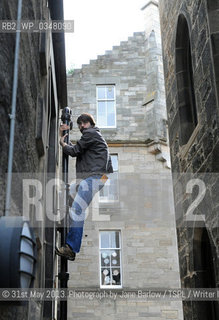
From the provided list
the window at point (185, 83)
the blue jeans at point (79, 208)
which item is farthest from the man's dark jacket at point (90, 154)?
the window at point (185, 83)

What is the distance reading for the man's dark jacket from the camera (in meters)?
5.82

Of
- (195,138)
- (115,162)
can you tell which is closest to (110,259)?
(115,162)

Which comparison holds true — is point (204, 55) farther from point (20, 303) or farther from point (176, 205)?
point (20, 303)

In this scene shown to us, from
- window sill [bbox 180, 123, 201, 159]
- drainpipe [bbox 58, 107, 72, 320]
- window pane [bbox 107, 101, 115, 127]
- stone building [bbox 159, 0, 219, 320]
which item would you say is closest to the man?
drainpipe [bbox 58, 107, 72, 320]

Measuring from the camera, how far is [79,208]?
5539 mm

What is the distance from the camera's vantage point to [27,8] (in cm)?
425

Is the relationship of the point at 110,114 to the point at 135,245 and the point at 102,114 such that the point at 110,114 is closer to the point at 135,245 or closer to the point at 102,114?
the point at 102,114

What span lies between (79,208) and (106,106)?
47.7ft

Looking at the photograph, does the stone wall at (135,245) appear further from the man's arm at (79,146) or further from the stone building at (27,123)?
the man's arm at (79,146)

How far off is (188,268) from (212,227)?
1.69 metres

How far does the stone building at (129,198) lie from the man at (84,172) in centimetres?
1121

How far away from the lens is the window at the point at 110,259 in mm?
16859

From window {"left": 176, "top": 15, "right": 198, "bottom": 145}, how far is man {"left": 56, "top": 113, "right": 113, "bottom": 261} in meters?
2.83

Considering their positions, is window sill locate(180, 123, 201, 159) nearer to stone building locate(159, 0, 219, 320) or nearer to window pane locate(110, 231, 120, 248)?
stone building locate(159, 0, 219, 320)
